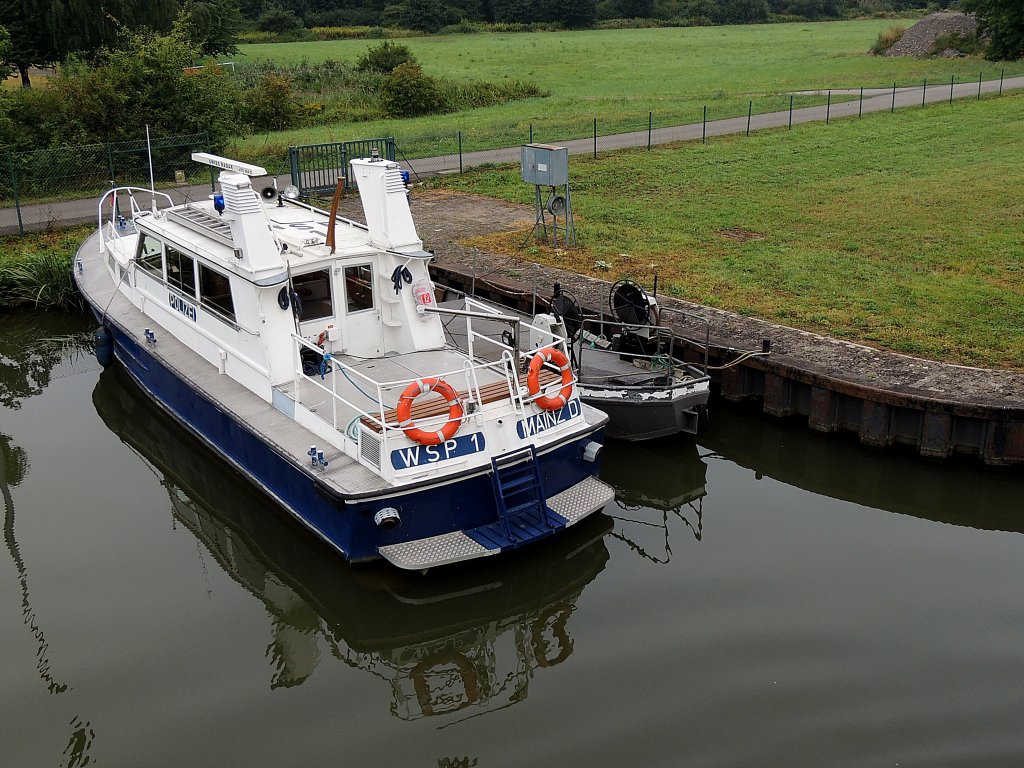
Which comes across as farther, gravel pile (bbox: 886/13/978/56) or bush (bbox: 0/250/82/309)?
gravel pile (bbox: 886/13/978/56)

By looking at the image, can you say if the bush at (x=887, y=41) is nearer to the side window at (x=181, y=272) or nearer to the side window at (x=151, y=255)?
the side window at (x=151, y=255)

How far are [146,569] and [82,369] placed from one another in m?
6.99

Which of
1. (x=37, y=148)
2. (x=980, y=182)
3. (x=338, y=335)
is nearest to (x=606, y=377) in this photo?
(x=338, y=335)

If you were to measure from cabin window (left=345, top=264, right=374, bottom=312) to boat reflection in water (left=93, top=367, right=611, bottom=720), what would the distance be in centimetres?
259

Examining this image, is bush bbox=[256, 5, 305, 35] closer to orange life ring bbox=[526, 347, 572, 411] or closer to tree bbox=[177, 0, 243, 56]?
tree bbox=[177, 0, 243, 56]

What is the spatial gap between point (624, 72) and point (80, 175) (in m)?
38.8

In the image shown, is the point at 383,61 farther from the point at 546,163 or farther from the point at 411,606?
the point at 411,606

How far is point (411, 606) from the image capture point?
10.1 meters

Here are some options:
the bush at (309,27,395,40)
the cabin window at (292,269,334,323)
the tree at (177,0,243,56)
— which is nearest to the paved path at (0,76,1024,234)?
the cabin window at (292,269,334,323)

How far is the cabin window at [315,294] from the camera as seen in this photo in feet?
39.4

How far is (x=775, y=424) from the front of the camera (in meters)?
13.8

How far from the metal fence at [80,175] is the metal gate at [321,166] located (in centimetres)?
242

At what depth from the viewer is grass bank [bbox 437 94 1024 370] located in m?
15.7

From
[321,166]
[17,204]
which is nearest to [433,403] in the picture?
[17,204]
